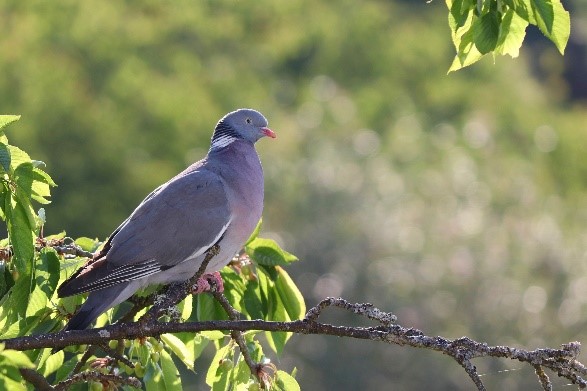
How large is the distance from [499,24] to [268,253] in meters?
0.99

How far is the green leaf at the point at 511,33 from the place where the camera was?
2727 mm

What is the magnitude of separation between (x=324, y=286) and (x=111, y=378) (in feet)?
28.1

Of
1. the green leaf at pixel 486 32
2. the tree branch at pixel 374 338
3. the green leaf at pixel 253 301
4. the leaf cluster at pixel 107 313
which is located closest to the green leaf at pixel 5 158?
the leaf cluster at pixel 107 313

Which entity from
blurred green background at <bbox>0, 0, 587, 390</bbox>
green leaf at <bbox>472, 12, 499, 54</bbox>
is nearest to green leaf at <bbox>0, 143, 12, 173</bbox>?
green leaf at <bbox>472, 12, 499, 54</bbox>

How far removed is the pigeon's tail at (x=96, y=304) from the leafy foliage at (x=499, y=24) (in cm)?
118

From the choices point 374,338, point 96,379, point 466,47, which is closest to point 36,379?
point 96,379

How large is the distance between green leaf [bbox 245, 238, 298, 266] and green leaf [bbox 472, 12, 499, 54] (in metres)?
0.89

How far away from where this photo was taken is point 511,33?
9.14 ft

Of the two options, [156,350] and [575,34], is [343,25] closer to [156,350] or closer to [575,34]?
[575,34]

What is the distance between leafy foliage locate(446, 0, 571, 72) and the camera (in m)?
2.57

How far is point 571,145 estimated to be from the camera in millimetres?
20234

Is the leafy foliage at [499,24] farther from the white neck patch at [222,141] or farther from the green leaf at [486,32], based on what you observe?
the white neck patch at [222,141]

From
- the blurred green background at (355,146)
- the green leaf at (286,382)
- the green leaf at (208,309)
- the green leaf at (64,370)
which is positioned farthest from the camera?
the blurred green background at (355,146)

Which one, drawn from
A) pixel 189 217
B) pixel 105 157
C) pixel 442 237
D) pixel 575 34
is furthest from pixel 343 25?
pixel 189 217
